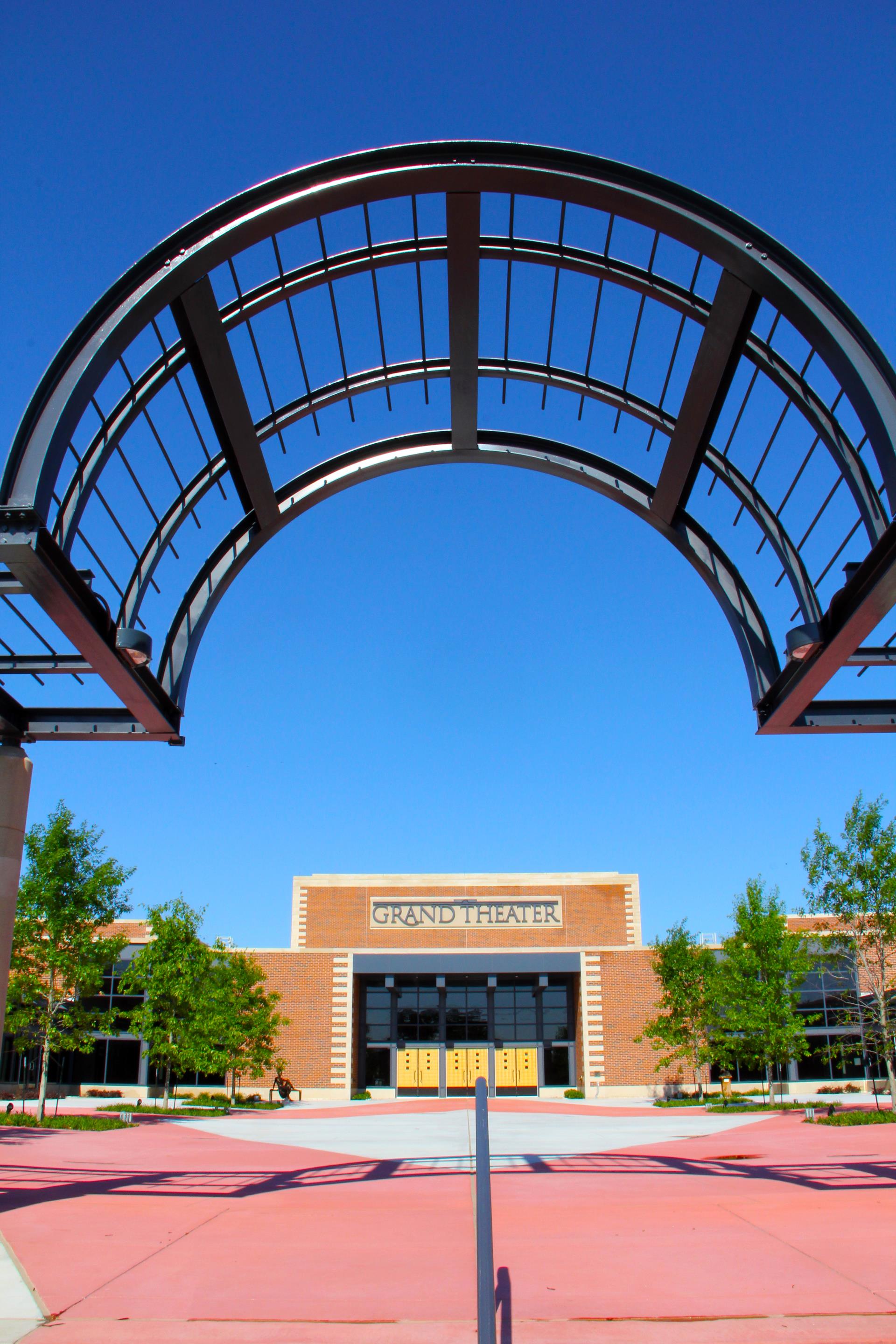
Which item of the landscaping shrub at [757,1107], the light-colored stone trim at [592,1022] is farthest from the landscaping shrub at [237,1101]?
the landscaping shrub at [757,1107]

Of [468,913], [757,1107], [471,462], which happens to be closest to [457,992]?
[468,913]

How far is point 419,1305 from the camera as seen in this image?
574 cm

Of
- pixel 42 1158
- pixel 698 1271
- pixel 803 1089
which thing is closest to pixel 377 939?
pixel 803 1089

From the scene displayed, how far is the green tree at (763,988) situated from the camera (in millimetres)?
27812

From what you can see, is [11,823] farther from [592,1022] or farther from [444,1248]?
[592,1022]

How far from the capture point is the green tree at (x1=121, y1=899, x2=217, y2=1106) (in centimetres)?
2902

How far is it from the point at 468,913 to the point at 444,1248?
122 ft

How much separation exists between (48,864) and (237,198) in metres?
A: 19.5

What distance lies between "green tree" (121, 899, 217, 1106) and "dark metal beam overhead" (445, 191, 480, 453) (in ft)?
79.2

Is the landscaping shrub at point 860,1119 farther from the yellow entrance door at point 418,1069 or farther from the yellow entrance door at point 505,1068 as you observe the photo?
the yellow entrance door at point 418,1069

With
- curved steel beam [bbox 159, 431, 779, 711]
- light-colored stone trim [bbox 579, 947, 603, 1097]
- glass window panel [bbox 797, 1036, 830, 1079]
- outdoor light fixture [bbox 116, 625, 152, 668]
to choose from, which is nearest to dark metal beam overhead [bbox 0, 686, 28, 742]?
curved steel beam [bbox 159, 431, 779, 711]

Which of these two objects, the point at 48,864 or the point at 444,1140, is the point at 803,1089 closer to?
the point at 444,1140

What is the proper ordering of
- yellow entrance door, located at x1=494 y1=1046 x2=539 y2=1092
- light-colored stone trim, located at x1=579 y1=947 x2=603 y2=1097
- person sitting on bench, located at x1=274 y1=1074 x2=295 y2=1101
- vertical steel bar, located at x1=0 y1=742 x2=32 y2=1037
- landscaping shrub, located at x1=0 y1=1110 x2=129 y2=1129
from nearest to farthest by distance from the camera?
1. vertical steel bar, located at x1=0 y1=742 x2=32 y2=1037
2. landscaping shrub, located at x1=0 y1=1110 x2=129 y2=1129
3. person sitting on bench, located at x1=274 y1=1074 x2=295 y2=1101
4. light-colored stone trim, located at x1=579 y1=947 x2=603 y2=1097
5. yellow entrance door, located at x1=494 y1=1046 x2=539 y2=1092

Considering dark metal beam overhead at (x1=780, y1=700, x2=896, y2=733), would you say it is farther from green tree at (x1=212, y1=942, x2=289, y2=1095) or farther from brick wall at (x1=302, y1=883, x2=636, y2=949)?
brick wall at (x1=302, y1=883, x2=636, y2=949)
